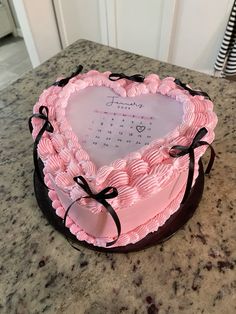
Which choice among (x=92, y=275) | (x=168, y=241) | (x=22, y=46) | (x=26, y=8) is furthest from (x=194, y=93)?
(x=22, y=46)

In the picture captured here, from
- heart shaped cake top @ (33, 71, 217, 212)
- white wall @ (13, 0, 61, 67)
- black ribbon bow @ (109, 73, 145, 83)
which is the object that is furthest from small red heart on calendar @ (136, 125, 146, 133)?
white wall @ (13, 0, 61, 67)

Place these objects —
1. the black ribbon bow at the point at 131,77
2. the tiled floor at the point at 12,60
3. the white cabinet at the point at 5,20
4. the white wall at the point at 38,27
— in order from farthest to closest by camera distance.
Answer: the white cabinet at the point at 5,20 → the tiled floor at the point at 12,60 → the white wall at the point at 38,27 → the black ribbon bow at the point at 131,77

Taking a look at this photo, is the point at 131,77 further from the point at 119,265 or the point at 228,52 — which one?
the point at 228,52

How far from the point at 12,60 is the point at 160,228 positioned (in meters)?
2.47

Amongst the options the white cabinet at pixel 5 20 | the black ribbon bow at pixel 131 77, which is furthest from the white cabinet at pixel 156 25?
the white cabinet at pixel 5 20

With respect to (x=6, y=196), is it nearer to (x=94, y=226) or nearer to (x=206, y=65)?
(x=94, y=226)

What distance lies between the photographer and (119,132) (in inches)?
24.2

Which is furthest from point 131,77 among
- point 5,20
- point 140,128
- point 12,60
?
point 5,20

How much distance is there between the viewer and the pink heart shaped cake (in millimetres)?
525

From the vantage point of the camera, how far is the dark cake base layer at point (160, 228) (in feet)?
2.03

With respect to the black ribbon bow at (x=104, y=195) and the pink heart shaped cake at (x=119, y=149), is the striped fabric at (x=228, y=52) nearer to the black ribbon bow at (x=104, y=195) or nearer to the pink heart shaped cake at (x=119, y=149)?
the pink heart shaped cake at (x=119, y=149)

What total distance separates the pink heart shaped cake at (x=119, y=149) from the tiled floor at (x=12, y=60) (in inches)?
75.4

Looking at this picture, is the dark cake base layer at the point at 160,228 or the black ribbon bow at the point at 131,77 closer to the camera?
the dark cake base layer at the point at 160,228

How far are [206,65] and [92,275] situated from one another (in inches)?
58.8
